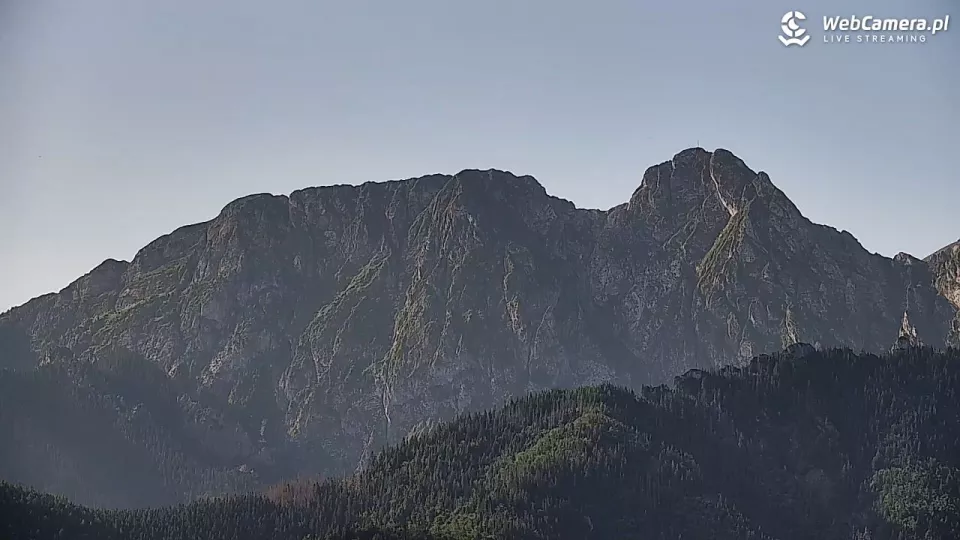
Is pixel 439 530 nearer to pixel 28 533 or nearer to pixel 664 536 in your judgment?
pixel 664 536

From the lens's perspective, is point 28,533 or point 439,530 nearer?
point 439,530

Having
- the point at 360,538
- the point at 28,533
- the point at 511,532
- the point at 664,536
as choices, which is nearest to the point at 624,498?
the point at 664,536

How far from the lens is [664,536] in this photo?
18862 cm

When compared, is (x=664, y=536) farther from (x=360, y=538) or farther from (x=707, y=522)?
(x=360, y=538)

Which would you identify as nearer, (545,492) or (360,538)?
(360,538)

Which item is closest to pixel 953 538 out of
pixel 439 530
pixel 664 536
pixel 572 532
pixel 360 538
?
pixel 664 536

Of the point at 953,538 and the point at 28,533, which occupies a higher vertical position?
the point at 28,533

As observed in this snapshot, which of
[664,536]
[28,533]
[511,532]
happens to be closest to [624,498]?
[664,536]

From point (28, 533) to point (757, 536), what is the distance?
412 feet

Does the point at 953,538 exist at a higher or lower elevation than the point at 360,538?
lower

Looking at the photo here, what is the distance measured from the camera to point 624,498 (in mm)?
198750

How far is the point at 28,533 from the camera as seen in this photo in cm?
19725

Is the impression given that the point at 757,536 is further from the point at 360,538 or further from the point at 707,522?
the point at 360,538

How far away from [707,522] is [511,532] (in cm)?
3851
